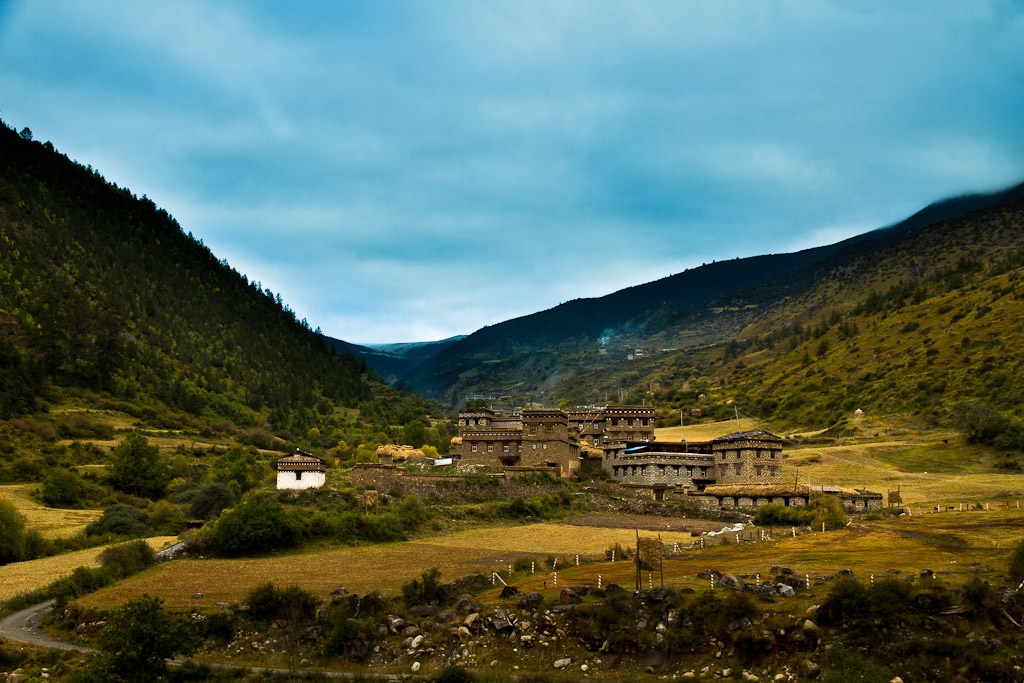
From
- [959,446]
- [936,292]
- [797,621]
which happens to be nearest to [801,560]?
[797,621]

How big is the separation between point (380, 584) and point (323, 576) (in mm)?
4254

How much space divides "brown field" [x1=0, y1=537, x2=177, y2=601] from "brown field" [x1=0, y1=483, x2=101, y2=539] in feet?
19.7

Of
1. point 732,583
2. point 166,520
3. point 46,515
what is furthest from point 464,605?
point 46,515

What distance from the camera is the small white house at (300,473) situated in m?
66.0

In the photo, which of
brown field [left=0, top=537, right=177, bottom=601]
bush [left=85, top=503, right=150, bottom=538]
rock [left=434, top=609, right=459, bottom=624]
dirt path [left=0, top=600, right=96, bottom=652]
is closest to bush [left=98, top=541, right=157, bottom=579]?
brown field [left=0, top=537, right=177, bottom=601]

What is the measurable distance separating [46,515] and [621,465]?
44104 mm

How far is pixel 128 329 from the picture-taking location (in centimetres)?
14475

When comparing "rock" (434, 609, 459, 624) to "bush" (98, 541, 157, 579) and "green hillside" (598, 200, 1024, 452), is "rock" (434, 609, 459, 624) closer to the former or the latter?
"bush" (98, 541, 157, 579)

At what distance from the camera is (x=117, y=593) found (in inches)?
1676

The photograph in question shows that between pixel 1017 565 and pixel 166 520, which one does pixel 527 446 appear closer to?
pixel 166 520

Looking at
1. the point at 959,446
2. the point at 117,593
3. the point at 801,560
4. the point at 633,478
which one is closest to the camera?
the point at 801,560

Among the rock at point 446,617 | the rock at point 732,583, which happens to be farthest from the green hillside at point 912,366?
the rock at point 446,617

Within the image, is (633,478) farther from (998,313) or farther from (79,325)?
(79,325)

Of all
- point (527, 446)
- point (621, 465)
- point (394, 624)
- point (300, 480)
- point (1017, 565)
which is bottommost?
point (394, 624)
